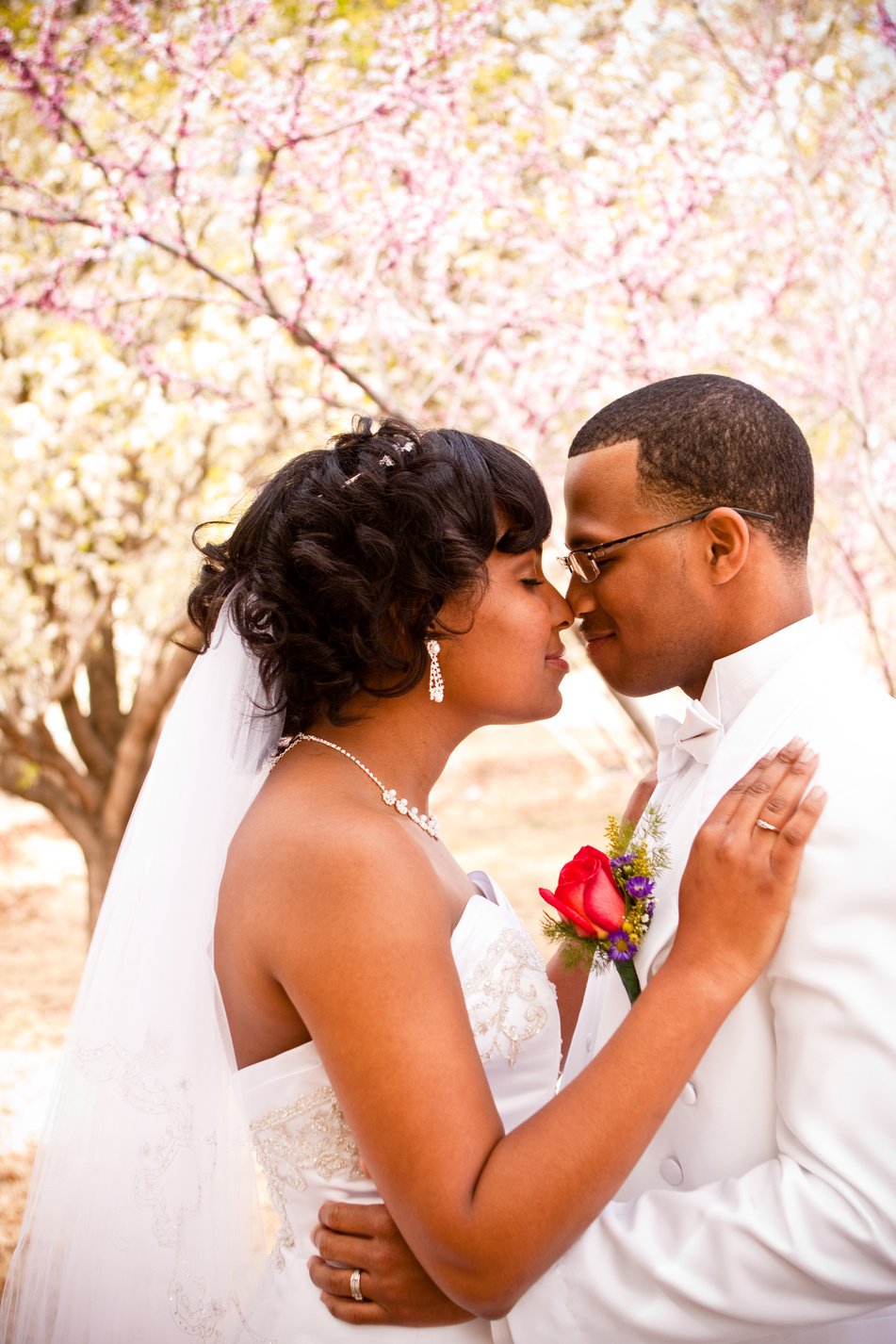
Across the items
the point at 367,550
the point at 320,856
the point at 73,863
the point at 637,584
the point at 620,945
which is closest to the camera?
the point at 320,856

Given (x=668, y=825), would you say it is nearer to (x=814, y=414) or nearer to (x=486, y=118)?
(x=814, y=414)

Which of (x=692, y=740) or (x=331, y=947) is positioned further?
(x=692, y=740)

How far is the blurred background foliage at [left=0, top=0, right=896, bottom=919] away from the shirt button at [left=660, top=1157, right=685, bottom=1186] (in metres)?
3.83

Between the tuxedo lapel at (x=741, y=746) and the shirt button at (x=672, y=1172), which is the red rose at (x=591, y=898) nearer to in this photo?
the tuxedo lapel at (x=741, y=746)

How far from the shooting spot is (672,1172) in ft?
7.24

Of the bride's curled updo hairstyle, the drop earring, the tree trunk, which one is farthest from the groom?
the tree trunk

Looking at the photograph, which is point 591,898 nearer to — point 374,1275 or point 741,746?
point 741,746

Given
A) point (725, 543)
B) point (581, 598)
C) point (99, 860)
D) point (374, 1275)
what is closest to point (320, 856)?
point (374, 1275)

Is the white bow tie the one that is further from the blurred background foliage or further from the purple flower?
the blurred background foliage

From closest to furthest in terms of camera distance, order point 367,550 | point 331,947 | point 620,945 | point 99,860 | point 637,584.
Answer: point 331,947, point 620,945, point 367,550, point 637,584, point 99,860

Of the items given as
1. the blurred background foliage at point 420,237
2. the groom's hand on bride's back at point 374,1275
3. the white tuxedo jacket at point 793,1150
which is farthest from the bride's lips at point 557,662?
the blurred background foliage at point 420,237

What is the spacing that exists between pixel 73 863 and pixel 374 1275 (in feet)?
43.9

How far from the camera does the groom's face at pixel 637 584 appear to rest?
101 inches

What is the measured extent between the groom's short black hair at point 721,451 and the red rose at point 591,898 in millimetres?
839
